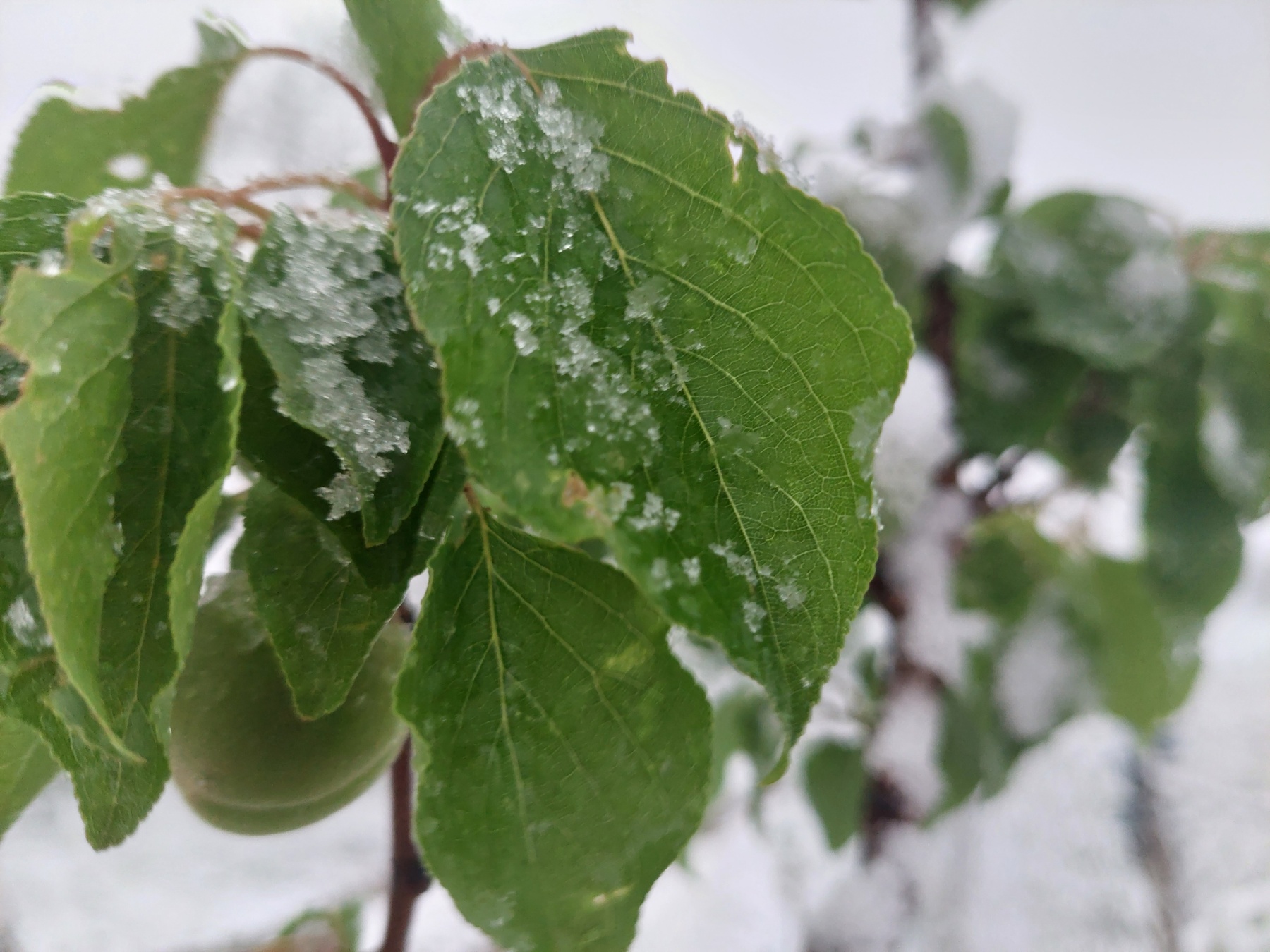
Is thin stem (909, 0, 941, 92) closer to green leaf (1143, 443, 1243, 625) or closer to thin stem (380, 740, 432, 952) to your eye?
green leaf (1143, 443, 1243, 625)

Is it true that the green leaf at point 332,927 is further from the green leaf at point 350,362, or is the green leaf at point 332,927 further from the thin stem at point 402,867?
the green leaf at point 350,362

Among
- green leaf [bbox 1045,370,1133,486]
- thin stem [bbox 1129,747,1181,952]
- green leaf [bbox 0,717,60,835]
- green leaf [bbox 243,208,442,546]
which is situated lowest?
thin stem [bbox 1129,747,1181,952]

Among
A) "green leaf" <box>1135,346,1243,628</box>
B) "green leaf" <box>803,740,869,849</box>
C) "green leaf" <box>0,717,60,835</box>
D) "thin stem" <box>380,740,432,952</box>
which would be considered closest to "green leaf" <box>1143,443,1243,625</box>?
"green leaf" <box>1135,346,1243,628</box>

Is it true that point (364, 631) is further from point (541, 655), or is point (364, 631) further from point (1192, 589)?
point (1192, 589)

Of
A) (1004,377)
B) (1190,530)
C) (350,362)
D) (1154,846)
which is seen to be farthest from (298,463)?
(1154,846)

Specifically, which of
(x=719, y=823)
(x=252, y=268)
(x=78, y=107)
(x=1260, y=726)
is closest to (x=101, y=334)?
(x=252, y=268)

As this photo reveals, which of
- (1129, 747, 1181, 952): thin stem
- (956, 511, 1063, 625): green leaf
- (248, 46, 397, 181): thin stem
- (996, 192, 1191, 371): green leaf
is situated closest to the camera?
(248, 46, 397, 181): thin stem
